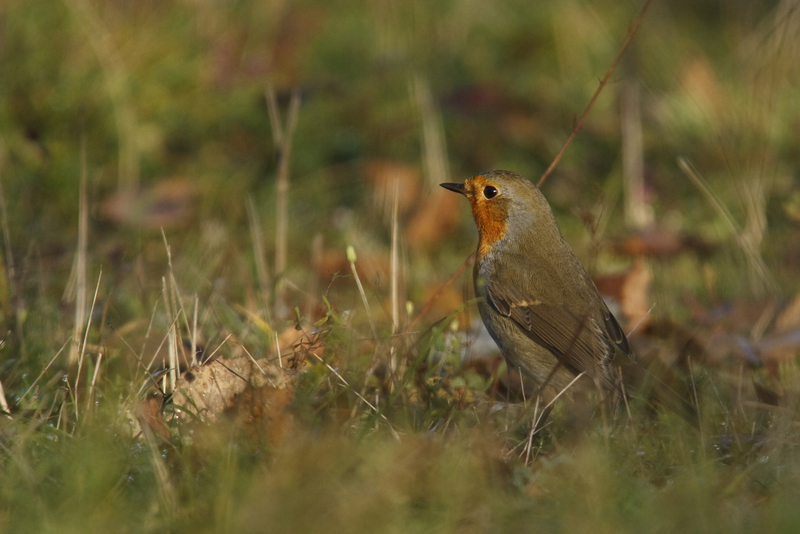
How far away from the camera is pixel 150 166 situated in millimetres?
5625

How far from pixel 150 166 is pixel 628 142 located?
9.29 ft

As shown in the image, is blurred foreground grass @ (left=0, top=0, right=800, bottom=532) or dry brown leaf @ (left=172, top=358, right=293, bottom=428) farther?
dry brown leaf @ (left=172, top=358, right=293, bottom=428)

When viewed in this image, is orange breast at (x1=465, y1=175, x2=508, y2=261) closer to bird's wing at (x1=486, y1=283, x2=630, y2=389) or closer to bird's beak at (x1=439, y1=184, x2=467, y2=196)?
bird's beak at (x1=439, y1=184, x2=467, y2=196)

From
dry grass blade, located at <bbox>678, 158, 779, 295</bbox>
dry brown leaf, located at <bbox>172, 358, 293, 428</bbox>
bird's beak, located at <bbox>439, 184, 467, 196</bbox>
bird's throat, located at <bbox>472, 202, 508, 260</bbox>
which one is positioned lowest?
dry grass blade, located at <bbox>678, 158, 779, 295</bbox>

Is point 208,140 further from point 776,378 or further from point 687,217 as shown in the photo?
point 776,378

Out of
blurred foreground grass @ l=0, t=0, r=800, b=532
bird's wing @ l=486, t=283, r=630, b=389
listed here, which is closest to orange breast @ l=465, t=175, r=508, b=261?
bird's wing @ l=486, t=283, r=630, b=389

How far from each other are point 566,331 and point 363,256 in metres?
1.57

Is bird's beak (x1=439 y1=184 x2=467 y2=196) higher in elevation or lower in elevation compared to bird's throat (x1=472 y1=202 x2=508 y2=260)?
higher

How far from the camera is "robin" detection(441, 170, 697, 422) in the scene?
3500mm

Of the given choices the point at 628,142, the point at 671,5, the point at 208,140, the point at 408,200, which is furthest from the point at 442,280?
the point at 671,5

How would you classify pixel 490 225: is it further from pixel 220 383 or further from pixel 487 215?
pixel 220 383

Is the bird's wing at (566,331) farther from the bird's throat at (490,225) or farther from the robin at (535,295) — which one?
the bird's throat at (490,225)

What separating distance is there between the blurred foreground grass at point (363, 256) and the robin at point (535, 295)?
181mm

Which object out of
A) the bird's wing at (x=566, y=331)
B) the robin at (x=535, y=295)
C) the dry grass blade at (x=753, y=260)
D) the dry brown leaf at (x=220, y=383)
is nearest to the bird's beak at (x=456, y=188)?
the robin at (x=535, y=295)
